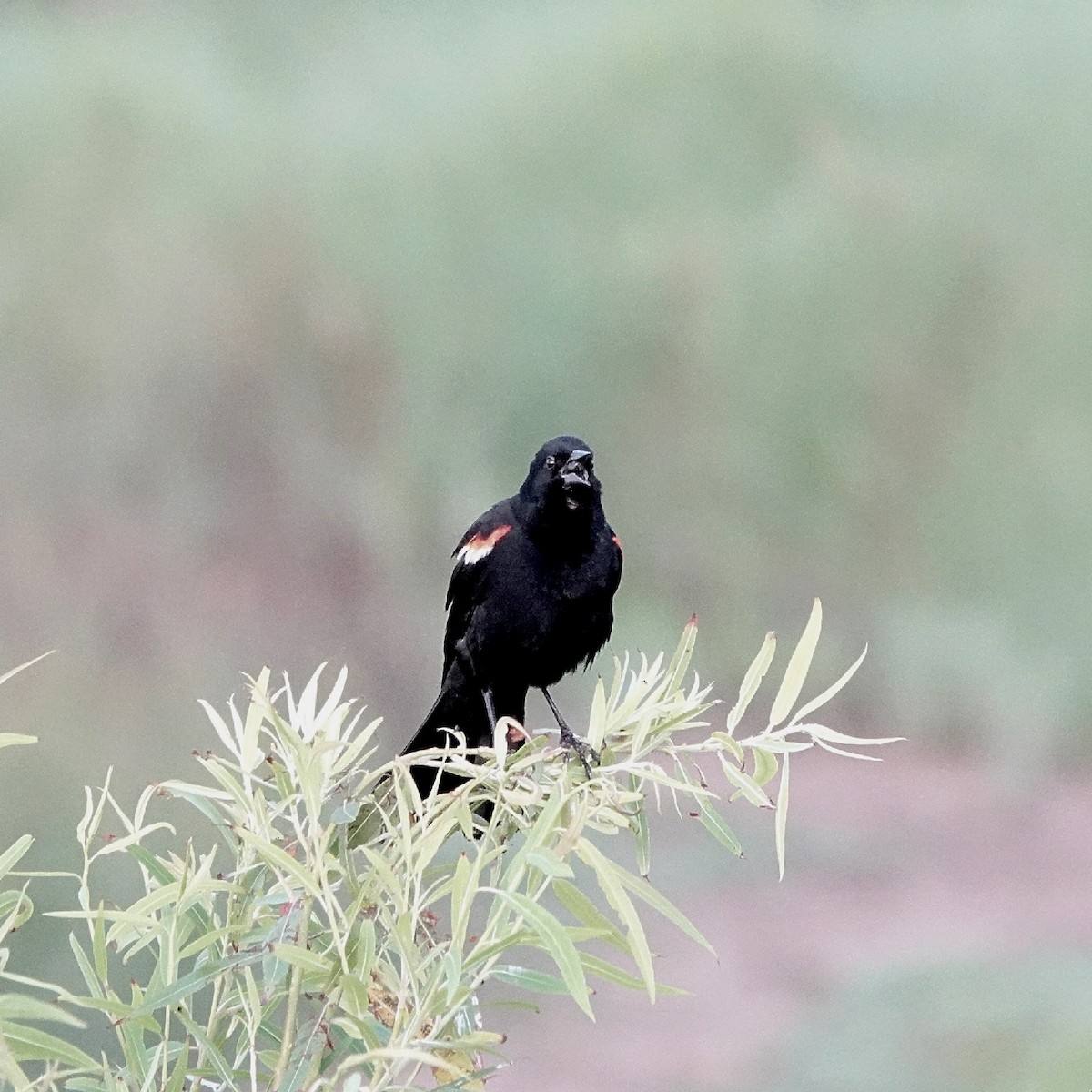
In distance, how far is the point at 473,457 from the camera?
203 cm

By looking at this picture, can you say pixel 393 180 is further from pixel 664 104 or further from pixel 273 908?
pixel 273 908

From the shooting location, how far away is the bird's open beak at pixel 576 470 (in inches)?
50.6

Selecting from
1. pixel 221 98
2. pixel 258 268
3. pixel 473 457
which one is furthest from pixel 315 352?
pixel 221 98

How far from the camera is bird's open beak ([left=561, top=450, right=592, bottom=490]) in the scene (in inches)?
50.6

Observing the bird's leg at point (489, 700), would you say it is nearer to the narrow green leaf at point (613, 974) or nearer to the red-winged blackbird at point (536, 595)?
the red-winged blackbird at point (536, 595)

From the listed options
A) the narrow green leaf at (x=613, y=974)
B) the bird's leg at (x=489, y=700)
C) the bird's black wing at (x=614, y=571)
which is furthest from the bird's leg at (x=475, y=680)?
the narrow green leaf at (x=613, y=974)

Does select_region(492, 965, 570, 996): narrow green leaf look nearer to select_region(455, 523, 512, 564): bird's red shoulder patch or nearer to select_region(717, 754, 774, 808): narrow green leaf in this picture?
select_region(717, 754, 774, 808): narrow green leaf

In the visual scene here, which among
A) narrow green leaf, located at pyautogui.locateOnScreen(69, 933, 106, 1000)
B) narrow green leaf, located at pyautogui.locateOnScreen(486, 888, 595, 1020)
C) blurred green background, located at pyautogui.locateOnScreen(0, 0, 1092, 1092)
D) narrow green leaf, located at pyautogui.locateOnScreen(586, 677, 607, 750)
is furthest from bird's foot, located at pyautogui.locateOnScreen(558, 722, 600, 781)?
blurred green background, located at pyautogui.locateOnScreen(0, 0, 1092, 1092)

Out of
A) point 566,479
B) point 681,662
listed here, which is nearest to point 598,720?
point 681,662

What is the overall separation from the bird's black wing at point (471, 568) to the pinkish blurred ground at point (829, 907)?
0.73 m

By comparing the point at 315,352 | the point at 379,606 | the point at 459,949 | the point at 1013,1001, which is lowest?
the point at 459,949

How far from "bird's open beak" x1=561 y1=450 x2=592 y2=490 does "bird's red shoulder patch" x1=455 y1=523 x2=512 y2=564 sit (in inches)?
4.6

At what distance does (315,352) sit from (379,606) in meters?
0.44

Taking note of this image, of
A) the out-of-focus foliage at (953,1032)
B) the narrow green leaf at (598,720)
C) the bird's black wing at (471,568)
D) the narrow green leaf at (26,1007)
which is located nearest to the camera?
the narrow green leaf at (26,1007)
